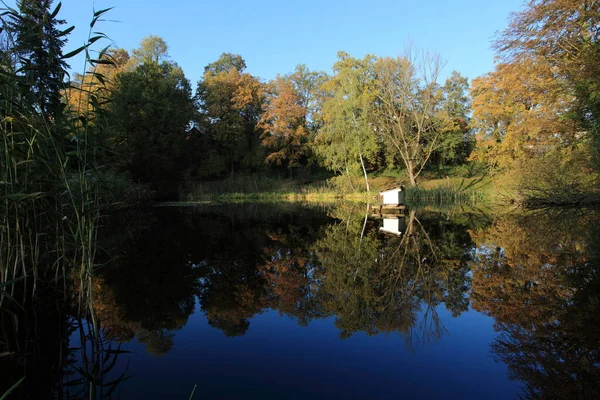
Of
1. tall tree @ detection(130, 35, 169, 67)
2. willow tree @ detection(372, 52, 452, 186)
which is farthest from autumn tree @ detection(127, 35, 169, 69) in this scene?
willow tree @ detection(372, 52, 452, 186)

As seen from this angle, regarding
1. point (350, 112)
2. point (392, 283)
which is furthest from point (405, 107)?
point (392, 283)

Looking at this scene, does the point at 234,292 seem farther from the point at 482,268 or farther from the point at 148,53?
the point at 148,53

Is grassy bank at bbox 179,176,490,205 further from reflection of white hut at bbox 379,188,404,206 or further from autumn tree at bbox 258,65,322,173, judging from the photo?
reflection of white hut at bbox 379,188,404,206

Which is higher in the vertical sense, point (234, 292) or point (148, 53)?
point (148, 53)

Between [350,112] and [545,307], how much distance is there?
78.8 feet

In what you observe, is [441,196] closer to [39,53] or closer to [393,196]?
[393,196]

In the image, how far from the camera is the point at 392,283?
223 inches

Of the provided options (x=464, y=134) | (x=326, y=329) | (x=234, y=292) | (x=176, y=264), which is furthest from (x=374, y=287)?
(x=464, y=134)

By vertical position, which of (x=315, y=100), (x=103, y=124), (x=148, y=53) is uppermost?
(x=148, y=53)

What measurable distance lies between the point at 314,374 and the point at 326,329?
1.05m

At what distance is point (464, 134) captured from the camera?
124 feet

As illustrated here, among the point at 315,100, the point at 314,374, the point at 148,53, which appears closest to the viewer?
the point at 314,374

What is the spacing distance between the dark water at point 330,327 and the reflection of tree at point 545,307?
0.8 inches

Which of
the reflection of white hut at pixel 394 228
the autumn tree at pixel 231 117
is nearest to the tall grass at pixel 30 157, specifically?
the reflection of white hut at pixel 394 228
